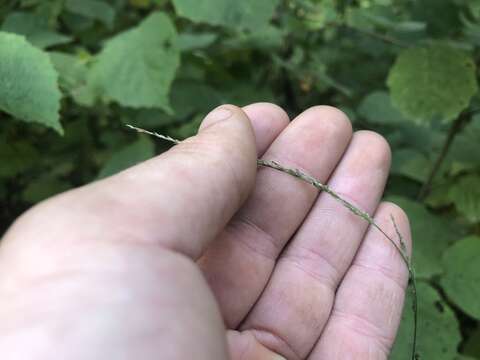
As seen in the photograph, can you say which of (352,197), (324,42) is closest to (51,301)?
(352,197)

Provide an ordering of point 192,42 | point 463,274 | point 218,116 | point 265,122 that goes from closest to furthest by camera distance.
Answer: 1. point 218,116
2. point 265,122
3. point 463,274
4. point 192,42

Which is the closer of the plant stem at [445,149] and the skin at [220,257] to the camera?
the skin at [220,257]

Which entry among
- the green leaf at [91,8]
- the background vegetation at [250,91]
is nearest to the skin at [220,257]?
the background vegetation at [250,91]

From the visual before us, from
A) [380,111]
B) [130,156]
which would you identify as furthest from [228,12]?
[380,111]

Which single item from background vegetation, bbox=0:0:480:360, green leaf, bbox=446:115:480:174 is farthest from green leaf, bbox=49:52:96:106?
green leaf, bbox=446:115:480:174

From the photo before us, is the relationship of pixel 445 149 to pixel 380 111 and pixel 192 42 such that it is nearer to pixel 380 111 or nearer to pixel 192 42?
pixel 380 111

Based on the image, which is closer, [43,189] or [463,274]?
[463,274]

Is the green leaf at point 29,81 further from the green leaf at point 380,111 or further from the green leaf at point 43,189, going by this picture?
the green leaf at point 380,111
